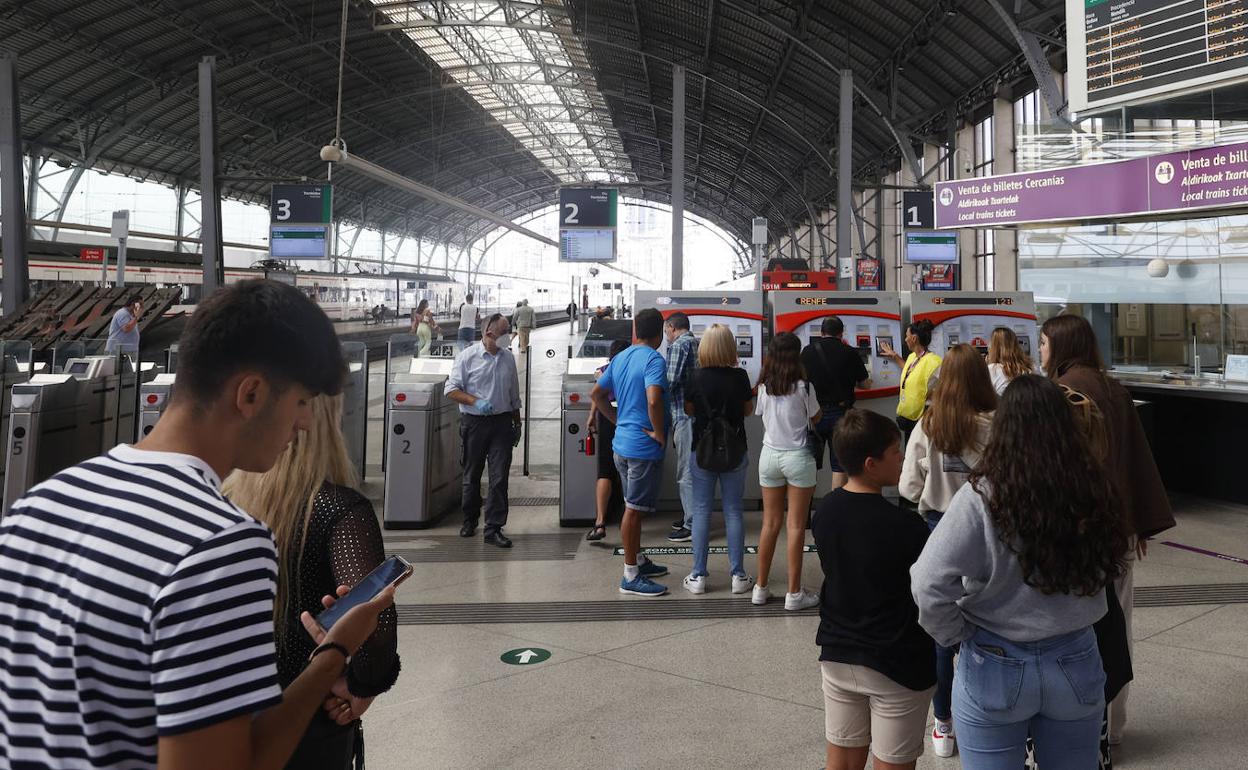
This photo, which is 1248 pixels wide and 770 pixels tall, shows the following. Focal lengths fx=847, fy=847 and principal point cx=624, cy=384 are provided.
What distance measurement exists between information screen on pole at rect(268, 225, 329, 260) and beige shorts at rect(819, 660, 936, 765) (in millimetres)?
17291

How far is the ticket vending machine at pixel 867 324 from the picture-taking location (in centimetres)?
782

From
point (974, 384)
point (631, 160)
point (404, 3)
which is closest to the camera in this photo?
point (974, 384)

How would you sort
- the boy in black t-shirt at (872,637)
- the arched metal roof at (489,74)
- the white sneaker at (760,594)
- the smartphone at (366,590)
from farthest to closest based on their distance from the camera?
1. the arched metal roof at (489,74)
2. the white sneaker at (760,594)
3. the boy in black t-shirt at (872,637)
4. the smartphone at (366,590)

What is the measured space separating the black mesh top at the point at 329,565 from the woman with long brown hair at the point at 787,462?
3207mm

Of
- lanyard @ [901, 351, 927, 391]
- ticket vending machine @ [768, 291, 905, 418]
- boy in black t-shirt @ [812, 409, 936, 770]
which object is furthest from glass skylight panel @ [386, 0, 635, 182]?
boy in black t-shirt @ [812, 409, 936, 770]

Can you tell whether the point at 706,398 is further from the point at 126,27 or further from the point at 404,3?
the point at 126,27

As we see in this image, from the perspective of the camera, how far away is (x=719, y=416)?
470 centimetres

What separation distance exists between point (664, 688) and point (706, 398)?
5.39ft

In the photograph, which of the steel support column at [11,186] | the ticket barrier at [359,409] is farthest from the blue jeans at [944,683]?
the steel support column at [11,186]

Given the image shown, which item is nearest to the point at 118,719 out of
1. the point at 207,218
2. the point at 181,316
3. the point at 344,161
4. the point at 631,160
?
the point at 344,161

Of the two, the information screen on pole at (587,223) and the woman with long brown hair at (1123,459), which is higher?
the information screen on pole at (587,223)

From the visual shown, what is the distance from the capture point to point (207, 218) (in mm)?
13297

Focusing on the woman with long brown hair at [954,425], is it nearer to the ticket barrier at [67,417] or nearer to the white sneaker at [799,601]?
the white sneaker at [799,601]

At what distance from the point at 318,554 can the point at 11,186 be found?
13334 millimetres
